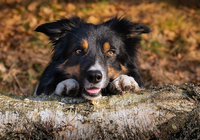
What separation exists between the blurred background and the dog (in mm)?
1116

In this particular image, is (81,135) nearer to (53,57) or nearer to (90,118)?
(90,118)

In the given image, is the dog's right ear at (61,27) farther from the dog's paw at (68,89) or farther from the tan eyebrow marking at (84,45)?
the dog's paw at (68,89)

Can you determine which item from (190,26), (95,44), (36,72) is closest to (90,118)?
(95,44)

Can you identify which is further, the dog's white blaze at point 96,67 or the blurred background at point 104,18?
the blurred background at point 104,18

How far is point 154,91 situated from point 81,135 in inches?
35.7

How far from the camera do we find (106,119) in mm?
1907

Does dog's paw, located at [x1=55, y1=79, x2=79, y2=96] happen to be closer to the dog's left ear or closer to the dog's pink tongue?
the dog's pink tongue

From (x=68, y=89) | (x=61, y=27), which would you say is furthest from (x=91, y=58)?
(x=61, y=27)

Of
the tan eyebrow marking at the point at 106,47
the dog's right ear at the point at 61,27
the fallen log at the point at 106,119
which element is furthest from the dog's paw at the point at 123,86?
the dog's right ear at the point at 61,27

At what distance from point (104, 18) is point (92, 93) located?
5.43m

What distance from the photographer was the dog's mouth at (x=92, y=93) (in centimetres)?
231

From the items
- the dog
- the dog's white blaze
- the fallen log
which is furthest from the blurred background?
the fallen log

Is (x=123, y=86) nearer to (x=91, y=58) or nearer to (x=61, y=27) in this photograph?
(x=91, y=58)

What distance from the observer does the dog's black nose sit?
2.39 meters
